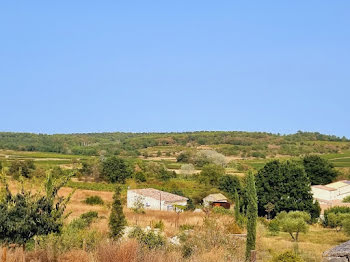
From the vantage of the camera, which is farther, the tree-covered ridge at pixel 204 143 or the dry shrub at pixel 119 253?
the tree-covered ridge at pixel 204 143

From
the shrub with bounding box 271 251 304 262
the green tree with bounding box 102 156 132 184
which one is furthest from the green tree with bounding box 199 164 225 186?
the shrub with bounding box 271 251 304 262

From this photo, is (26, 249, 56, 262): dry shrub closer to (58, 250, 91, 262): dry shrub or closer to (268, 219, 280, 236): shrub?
(58, 250, 91, 262): dry shrub

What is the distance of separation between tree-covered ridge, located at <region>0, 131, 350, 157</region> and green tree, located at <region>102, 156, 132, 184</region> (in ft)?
148

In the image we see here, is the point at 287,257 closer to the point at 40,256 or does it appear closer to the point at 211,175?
the point at 40,256

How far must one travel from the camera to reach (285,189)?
53500mm

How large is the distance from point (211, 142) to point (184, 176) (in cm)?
6643

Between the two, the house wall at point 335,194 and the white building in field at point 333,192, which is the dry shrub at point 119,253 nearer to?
the white building in field at point 333,192

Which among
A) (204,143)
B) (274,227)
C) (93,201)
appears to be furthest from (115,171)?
(204,143)

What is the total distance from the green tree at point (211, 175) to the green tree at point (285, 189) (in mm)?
14259

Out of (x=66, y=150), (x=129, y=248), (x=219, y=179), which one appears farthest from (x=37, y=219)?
(x=66, y=150)

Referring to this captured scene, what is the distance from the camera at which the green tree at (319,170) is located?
71625 mm

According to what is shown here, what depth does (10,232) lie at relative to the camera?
9.74 metres

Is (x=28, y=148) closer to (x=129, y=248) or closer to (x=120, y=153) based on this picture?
(x=120, y=153)

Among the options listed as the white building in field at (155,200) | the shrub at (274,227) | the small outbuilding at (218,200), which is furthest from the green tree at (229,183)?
the shrub at (274,227)
